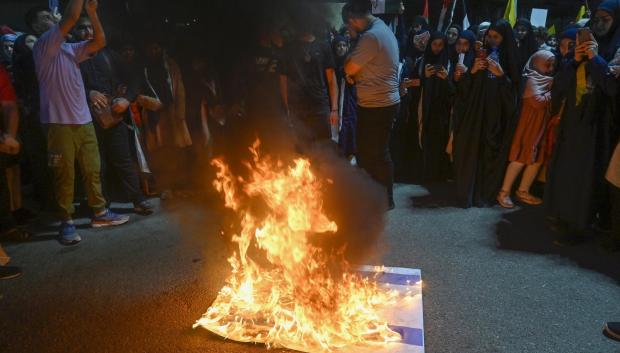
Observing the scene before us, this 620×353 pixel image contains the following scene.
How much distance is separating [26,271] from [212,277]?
1940 mm

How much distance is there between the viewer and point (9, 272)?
153 inches

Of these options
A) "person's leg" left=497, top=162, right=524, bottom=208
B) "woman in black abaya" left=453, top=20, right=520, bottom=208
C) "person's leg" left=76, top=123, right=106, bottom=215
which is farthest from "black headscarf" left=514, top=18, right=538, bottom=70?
"person's leg" left=76, top=123, right=106, bottom=215

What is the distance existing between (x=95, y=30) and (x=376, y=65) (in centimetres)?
308

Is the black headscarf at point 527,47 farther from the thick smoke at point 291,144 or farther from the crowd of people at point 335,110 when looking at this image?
the thick smoke at point 291,144

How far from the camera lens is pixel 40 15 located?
460cm

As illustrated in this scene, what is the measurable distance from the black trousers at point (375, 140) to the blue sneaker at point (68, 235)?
11.4 ft

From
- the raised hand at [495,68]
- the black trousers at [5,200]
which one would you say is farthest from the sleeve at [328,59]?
the black trousers at [5,200]

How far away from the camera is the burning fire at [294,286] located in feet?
9.14

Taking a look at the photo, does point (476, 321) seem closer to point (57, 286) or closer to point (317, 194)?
point (317, 194)

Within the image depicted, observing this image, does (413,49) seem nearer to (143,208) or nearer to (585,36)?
(585,36)

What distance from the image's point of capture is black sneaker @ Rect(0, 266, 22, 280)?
12.7 feet

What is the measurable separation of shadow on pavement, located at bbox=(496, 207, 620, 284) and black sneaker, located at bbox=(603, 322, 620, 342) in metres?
0.94

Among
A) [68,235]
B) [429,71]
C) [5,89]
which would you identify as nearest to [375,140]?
[429,71]

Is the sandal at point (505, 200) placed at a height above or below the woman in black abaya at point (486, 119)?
below
